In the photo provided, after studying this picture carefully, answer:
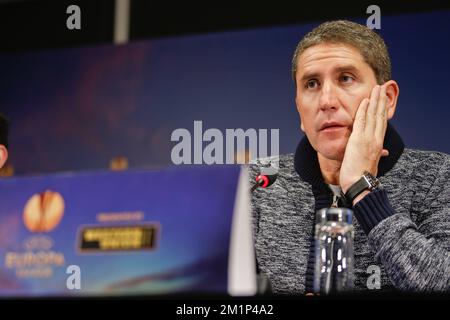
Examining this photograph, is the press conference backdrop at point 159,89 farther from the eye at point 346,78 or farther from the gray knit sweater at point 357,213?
the gray knit sweater at point 357,213

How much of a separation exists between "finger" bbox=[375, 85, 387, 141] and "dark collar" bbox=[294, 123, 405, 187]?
5 centimetres

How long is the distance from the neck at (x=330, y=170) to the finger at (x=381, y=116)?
0.53ft

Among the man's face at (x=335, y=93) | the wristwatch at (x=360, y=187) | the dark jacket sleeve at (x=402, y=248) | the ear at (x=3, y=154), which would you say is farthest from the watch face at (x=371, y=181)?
the ear at (x=3, y=154)

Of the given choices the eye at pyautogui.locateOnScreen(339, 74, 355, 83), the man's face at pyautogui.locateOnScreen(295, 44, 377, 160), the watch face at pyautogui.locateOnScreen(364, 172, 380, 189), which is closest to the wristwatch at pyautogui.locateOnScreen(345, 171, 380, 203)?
the watch face at pyautogui.locateOnScreen(364, 172, 380, 189)

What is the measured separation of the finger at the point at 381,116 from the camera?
2.53 meters

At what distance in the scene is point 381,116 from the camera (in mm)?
2613

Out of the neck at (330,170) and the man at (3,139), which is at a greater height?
the man at (3,139)

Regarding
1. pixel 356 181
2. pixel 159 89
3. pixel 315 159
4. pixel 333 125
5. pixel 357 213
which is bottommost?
pixel 357 213

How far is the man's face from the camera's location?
2.60 metres

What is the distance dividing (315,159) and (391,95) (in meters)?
0.36

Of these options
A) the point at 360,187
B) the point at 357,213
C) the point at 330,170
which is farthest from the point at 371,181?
the point at 330,170

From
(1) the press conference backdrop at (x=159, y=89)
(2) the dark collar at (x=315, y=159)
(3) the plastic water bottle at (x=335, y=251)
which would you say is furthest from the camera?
(1) the press conference backdrop at (x=159, y=89)

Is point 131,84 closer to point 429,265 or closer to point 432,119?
point 432,119

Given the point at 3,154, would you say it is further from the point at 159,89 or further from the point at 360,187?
the point at 360,187
